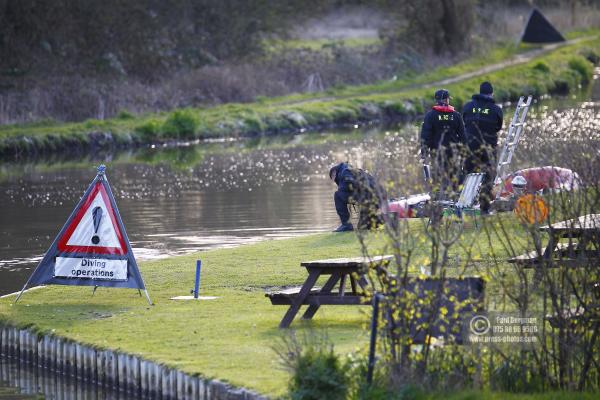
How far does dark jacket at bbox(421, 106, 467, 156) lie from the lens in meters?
21.9

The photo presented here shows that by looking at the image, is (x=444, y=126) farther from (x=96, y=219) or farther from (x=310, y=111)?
(x=310, y=111)

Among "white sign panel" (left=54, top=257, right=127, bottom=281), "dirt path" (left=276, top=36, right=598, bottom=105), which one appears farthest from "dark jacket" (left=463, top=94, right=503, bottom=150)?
"dirt path" (left=276, top=36, right=598, bottom=105)

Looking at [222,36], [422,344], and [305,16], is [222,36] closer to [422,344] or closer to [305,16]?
[305,16]

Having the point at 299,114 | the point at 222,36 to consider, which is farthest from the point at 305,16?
the point at 299,114

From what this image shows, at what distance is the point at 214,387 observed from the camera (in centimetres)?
1302

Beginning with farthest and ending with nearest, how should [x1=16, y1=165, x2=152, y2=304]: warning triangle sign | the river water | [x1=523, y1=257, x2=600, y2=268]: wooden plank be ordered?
the river water → [x1=16, y1=165, x2=152, y2=304]: warning triangle sign → [x1=523, y1=257, x2=600, y2=268]: wooden plank

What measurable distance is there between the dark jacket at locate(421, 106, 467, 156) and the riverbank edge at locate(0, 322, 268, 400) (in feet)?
26.4

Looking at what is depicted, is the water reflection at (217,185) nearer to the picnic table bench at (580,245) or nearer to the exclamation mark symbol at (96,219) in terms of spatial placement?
the picnic table bench at (580,245)

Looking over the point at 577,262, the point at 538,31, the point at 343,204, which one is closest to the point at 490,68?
the point at 538,31

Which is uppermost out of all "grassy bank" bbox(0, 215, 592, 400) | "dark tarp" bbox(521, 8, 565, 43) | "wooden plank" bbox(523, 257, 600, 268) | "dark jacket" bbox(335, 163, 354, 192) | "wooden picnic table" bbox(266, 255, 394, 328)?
"dark tarp" bbox(521, 8, 565, 43)

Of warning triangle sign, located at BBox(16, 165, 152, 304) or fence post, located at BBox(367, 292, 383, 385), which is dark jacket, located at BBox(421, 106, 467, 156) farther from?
fence post, located at BBox(367, 292, 383, 385)

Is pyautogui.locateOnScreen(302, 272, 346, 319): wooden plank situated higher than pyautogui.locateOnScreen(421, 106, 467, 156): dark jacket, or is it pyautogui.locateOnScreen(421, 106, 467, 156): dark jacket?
pyautogui.locateOnScreen(421, 106, 467, 156): dark jacket

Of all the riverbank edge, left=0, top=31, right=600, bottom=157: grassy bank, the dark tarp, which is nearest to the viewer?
the riverbank edge

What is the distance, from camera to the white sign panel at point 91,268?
17.5 metres
